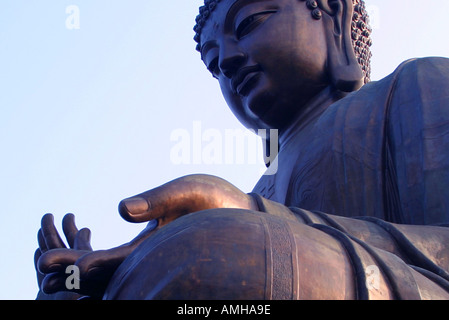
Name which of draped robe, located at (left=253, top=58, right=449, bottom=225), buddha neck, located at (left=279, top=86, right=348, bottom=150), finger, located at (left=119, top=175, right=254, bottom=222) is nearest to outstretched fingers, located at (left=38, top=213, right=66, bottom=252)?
finger, located at (left=119, top=175, right=254, bottom=222)

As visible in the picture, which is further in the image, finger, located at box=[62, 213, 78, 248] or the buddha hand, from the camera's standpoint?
finger, located at box=[62, 213, 78, 248]

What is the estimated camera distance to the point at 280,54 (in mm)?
5461

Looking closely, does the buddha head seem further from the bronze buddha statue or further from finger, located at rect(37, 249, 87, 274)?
finger, located at rect(37, 249, 87, 274)

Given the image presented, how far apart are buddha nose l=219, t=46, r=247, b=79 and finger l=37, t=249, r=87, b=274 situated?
8.37ft

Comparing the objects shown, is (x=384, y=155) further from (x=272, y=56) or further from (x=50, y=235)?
(x=50, y=235)

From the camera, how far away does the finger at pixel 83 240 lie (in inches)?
144

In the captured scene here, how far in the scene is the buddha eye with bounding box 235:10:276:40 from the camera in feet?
18.3

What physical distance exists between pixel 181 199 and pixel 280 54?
7.36ft

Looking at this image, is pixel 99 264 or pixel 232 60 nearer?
pixel 99 264

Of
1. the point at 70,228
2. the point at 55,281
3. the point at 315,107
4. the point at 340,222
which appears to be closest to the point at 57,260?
the point at 55,281

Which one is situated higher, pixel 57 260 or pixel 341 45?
pixel 341 45

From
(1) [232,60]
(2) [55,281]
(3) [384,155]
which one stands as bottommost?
(2) [55,281]

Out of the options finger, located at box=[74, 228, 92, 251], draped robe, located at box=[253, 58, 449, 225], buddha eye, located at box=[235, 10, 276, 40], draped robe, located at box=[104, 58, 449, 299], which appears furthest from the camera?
buddha eye, located at box=[235, 10, 276, 40]
